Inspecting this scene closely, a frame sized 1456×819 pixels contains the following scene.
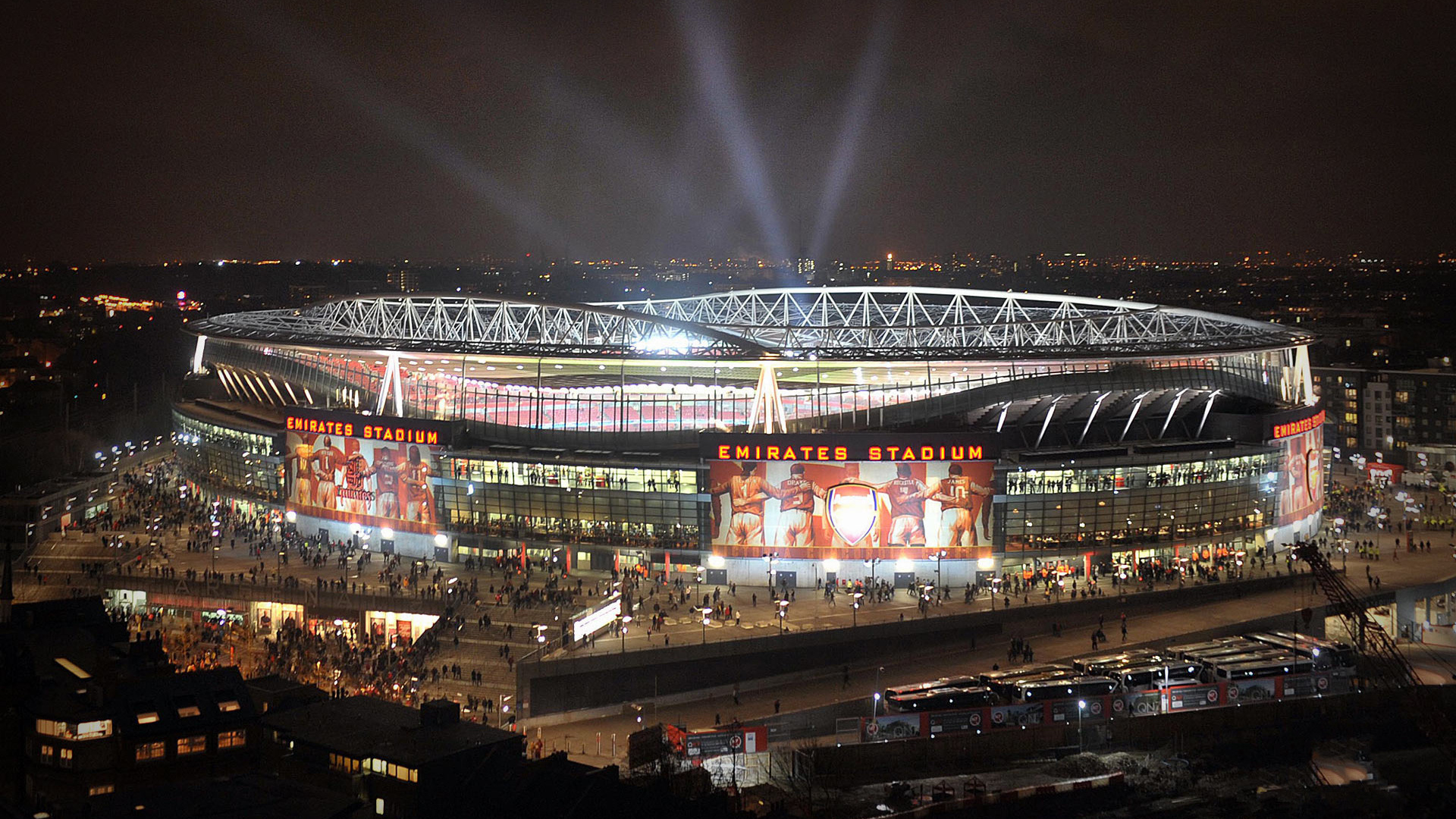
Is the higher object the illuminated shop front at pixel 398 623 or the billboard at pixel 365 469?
the billboard at pixel 365 469

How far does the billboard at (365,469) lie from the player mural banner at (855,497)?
14383mm

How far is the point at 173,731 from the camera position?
120 ft

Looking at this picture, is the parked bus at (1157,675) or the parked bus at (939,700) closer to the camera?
the parked bus at (939,700)

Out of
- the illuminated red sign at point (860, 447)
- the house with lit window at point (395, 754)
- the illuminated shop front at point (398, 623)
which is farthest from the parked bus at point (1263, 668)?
the illuminated shop front at point (398, 623)

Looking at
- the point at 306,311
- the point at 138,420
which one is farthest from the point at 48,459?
the point at 306,311

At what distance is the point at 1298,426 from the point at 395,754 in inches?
1939

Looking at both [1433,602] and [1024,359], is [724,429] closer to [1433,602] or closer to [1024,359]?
[1024,359]

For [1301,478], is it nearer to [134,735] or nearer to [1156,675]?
[1156,675]

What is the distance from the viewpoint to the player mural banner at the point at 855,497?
58.9 meters

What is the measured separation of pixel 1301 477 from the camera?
67688 mm

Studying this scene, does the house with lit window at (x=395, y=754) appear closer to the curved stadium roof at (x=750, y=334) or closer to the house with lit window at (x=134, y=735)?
the house with lit window at (x=134, y=735)

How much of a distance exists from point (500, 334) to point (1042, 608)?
159 ft

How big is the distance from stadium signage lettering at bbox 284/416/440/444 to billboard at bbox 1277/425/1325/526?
40.2m

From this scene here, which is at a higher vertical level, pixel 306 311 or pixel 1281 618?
pixel 306 311
